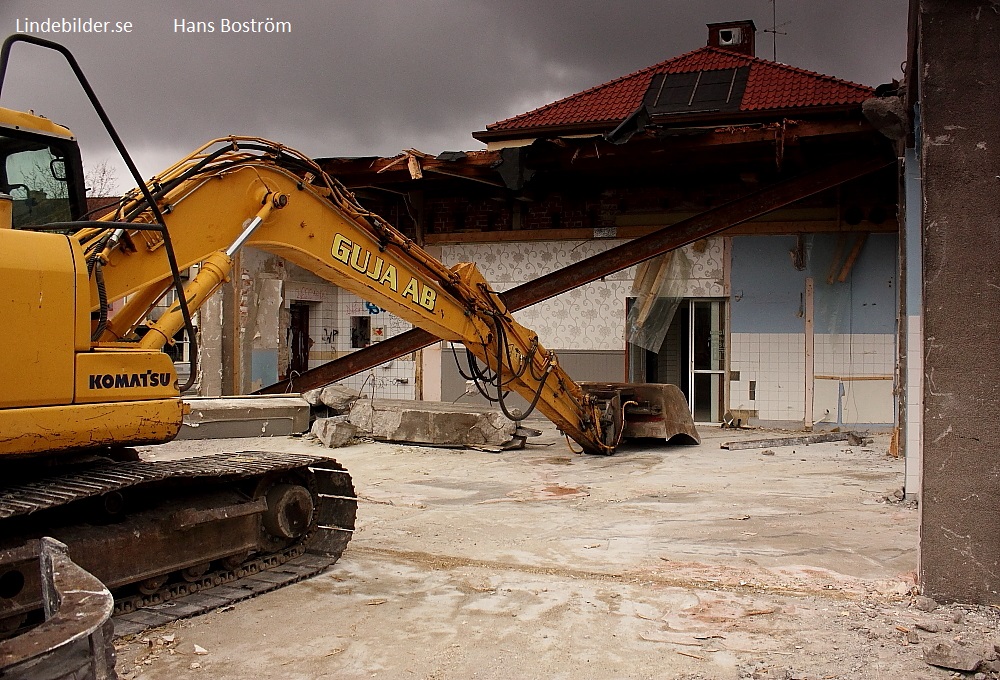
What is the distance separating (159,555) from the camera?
16.2 feet

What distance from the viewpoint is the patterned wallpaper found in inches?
565

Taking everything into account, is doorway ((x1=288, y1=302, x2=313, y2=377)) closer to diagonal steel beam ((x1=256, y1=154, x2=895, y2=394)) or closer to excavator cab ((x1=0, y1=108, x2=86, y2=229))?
diagonal steel beam ((x1=256, y1=154, x2=895, y2=394))

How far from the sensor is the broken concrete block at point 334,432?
11.9 m

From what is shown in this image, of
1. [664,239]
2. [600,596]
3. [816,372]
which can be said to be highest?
[664,239]

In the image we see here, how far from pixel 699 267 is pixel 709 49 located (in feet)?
19.0

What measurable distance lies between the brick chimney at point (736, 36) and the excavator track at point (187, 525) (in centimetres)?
1535

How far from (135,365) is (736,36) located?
656 inches

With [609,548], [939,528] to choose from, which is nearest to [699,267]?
[609,548]

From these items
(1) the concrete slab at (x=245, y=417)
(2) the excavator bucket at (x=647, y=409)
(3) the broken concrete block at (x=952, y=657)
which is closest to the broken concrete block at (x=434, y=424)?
(1) the concrete slab at (x=245, y=417)

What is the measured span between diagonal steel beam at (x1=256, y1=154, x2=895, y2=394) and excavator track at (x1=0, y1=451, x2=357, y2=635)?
504cm

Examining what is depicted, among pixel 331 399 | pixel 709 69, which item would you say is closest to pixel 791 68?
pixel 709 69

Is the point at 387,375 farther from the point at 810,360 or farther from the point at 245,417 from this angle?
the point at 810,360

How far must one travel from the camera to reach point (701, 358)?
14.7 metres

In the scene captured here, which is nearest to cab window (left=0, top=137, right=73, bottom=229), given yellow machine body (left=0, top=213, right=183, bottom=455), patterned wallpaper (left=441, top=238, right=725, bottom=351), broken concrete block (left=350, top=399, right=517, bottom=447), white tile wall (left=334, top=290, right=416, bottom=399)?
yellow machine body (left=0, top=213, right=183, bottom=455)
